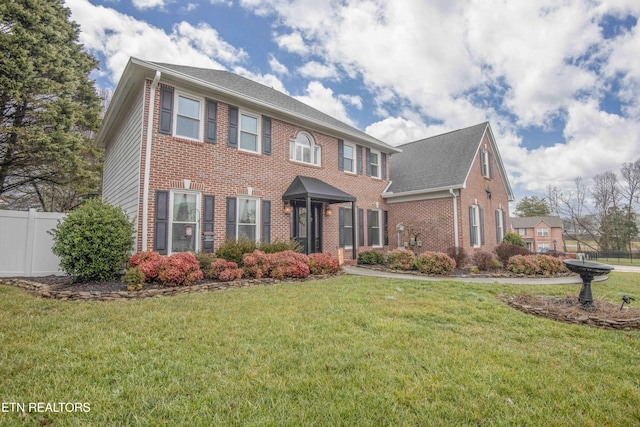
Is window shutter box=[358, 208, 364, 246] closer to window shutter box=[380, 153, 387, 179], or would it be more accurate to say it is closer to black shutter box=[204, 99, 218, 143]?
window shutter box=[380, 153, 387, 179]

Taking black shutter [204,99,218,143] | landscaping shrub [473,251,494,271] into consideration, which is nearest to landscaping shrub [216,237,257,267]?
black shutter [204,99,218,143]

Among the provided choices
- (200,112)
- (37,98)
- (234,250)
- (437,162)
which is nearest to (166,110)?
(200,112)

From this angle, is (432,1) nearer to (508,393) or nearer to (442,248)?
(442,248)

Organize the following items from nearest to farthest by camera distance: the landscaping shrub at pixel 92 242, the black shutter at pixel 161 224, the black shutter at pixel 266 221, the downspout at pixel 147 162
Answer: the landscaping shrub at pixel 92 242, the downspout at pixel 147 162, the black shutter at pixel 161 224, the black shutter at pixel 266 221

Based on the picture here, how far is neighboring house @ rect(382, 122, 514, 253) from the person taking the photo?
41.8ft

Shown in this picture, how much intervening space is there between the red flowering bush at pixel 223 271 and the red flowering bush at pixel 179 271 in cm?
38

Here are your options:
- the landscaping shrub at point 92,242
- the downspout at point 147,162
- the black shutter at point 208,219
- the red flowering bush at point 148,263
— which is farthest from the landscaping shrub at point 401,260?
the landscaping shrub at point 92,242

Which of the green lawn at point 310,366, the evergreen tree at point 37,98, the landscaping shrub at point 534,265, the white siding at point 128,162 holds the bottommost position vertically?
the green lawn at point 310,366

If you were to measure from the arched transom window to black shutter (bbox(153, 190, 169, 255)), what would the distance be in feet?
15.7

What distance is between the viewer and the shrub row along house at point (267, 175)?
8109 mm

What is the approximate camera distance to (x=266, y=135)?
10406 mm

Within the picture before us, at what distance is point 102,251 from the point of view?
651 cm

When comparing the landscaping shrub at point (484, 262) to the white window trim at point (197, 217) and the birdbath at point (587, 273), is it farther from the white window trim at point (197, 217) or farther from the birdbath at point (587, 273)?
the white window trim at point (197, 217)

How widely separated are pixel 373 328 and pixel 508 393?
175 cm
